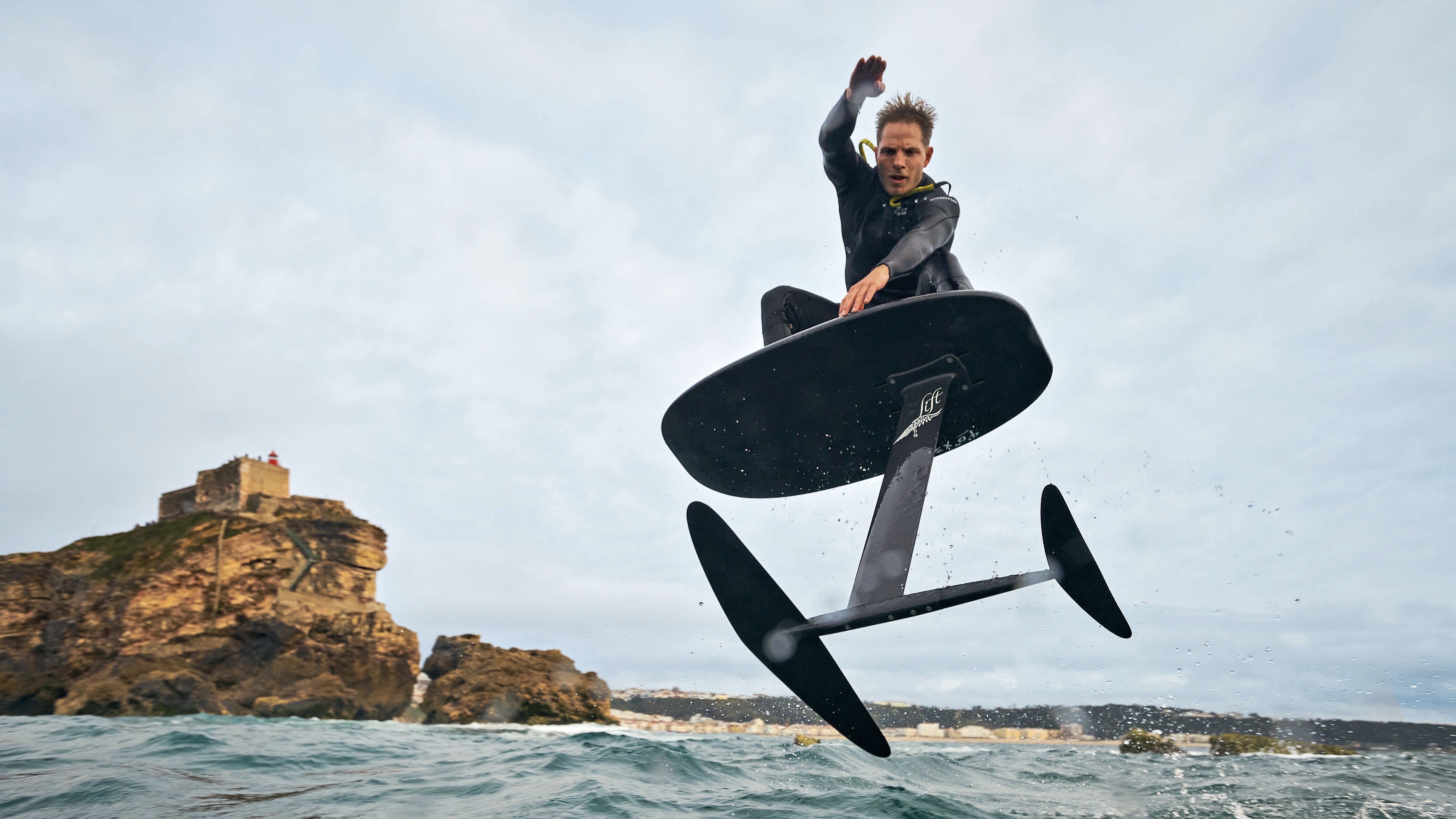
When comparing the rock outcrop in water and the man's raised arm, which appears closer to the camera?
the man's raised arm

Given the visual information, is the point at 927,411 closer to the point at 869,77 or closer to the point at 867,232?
the point at 867,232

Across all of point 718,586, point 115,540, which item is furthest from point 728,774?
point 115,540

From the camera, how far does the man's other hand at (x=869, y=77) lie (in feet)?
11.8

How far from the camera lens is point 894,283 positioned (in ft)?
13.2

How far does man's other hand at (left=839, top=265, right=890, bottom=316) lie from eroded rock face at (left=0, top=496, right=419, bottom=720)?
45760 mm

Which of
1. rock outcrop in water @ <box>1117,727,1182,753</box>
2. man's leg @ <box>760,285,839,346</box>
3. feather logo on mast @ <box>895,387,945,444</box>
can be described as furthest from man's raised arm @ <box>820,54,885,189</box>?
rock outcrop in water @ <box>1117,727,1182,753</box>

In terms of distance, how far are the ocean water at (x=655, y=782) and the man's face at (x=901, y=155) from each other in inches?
186

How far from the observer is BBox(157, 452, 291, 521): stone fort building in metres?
49.0

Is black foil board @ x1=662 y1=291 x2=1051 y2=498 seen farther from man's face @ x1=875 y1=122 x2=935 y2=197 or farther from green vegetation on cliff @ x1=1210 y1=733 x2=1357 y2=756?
green vegetation on cliff @ x1=1210 y1=733 x2=1357 y2=756

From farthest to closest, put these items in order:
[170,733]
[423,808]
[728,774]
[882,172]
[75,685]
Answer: [75,685] < [170,733] < [728,774] < [423,808] < [882,172]

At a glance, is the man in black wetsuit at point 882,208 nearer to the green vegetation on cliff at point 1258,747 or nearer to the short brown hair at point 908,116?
the short brown hair at point 908,116

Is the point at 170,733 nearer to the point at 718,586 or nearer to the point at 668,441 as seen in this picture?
the point at 668,441

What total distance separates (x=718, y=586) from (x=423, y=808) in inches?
186

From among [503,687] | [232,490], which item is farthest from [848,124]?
[232,490]
